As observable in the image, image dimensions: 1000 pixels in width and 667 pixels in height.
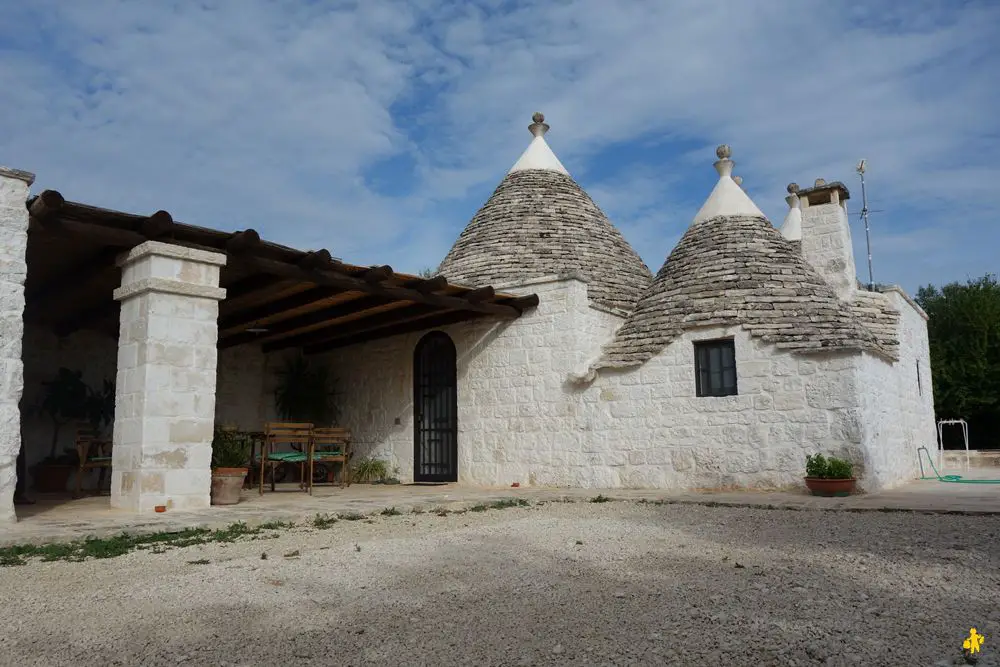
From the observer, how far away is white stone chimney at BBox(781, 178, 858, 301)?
11.9 meters

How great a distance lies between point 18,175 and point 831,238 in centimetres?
1097

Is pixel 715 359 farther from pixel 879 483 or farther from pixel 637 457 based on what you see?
pixel 879 483

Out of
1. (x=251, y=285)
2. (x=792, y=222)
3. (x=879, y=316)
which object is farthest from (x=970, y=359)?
(x=251, y=285)

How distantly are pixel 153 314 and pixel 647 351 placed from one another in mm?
6313

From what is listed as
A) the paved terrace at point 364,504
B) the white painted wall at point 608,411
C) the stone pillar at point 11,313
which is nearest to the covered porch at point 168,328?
the stone pillar at point 11,313

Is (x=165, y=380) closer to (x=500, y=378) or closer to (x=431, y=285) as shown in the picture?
(x=431, y=285)

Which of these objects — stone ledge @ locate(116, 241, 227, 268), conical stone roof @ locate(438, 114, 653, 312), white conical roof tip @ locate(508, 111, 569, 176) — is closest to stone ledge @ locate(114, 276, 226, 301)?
stone ledge @ locate(116, 241, 227, 268)

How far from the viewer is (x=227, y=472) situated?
763 cm

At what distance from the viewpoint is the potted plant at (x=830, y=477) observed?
27.6 ft

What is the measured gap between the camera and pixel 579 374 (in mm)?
10594

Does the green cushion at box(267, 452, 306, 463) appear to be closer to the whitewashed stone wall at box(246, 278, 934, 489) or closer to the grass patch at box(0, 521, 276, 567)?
the whitewashed stone wall at box(246, 278, 934, 489)

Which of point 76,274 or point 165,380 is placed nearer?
point 165,380

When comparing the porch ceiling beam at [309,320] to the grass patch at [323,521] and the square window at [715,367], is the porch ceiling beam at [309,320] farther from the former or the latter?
the square window at [715,367]

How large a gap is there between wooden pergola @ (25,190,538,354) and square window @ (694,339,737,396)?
8.61ft
